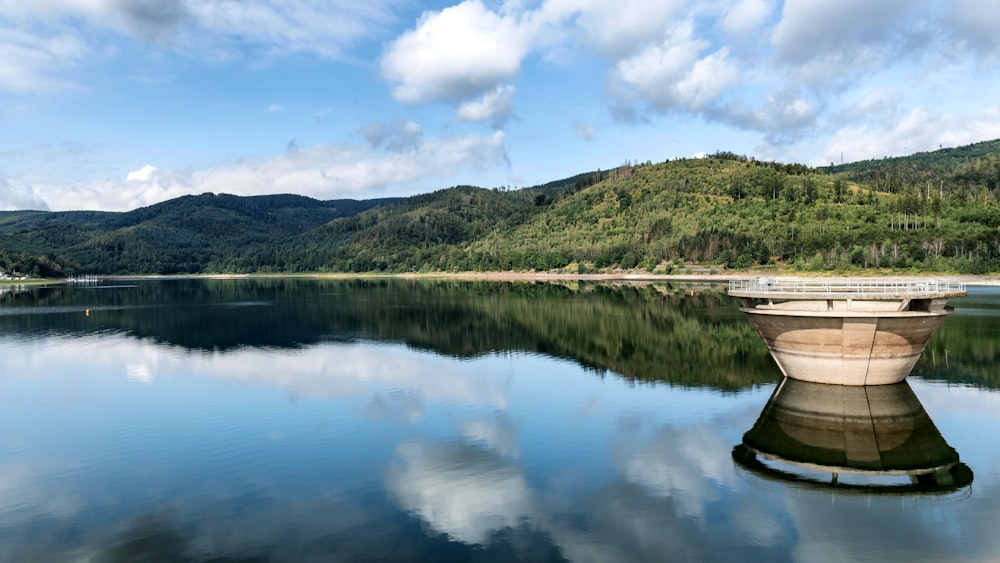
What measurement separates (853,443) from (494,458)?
17479 mm

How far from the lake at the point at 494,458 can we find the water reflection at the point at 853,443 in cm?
17

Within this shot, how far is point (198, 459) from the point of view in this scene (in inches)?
1201

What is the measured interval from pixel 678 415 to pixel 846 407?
944cm

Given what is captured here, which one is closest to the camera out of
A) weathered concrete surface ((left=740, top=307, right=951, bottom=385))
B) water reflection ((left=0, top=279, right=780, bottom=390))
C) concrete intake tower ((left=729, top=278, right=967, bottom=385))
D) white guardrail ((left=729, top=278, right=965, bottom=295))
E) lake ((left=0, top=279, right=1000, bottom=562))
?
lake ((left=0, top=279, right=1000, bottom=562))

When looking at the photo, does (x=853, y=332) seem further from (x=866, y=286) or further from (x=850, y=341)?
(x=866, y=286)

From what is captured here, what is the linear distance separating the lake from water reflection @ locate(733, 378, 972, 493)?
17 cm

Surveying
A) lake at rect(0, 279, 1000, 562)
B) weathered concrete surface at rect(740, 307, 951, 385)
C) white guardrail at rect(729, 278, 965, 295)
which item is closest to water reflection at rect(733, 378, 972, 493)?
lake at rect(0, 279, 1000, 562)

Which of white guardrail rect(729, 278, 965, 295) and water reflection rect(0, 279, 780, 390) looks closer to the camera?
white guardrail rect(729, 278, 965, 295)

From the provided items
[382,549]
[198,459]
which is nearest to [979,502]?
[382,549]

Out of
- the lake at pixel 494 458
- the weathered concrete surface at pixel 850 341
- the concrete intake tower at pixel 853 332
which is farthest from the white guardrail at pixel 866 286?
the lake at pixel 494 458

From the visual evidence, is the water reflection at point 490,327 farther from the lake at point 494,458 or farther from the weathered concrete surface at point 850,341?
the weathered concrete surface at point 850,341

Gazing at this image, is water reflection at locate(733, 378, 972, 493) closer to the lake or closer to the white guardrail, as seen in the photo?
the lake

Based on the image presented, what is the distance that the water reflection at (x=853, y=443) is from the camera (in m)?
26.2

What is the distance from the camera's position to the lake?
834 inches
